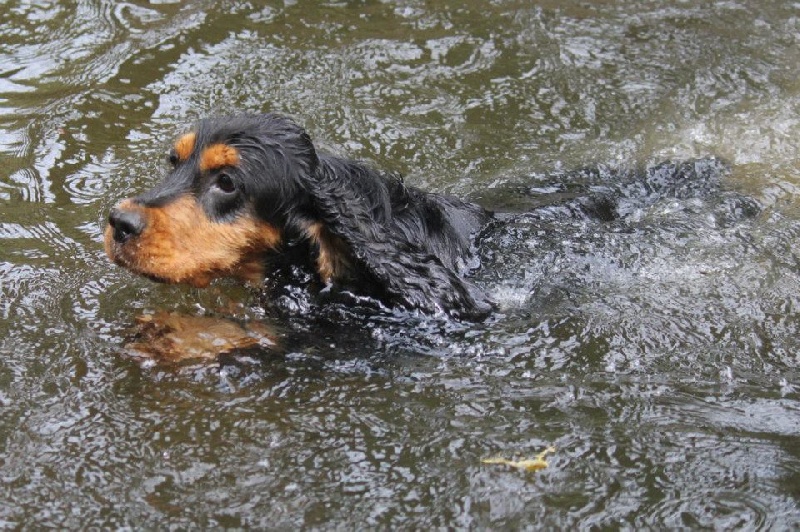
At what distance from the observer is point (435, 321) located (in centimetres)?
550

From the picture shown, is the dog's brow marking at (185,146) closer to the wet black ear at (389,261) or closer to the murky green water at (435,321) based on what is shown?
the wet black ear at (389,261)

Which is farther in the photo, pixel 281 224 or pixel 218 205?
pixel 281 224

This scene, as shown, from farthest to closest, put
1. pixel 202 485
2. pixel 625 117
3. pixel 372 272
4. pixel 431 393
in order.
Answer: pixel 625 117 → pixel 372 272 → pixel 431 393 → pixel 202 485

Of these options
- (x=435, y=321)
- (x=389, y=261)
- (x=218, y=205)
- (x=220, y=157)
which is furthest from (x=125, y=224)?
(x=435, y=321)

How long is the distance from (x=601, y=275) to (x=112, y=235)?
3085 mm

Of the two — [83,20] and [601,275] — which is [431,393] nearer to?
[601,275]

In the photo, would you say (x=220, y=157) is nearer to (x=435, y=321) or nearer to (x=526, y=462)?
(x=435, y=321)

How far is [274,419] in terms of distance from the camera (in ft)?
15.5

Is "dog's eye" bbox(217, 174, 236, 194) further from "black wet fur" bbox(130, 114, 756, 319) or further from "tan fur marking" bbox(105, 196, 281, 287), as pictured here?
"tan fur marking" bbox(105, 196, 281, 287)

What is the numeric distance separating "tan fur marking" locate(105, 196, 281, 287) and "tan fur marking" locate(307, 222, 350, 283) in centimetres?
23

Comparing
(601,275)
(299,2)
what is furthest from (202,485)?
(299,2)

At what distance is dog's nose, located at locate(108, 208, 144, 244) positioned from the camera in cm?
496

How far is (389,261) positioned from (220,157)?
3.80 feet

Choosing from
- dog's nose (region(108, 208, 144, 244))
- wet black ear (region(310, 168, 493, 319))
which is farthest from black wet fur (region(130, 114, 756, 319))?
dog's nose (region(108, 208, 144, 244))
